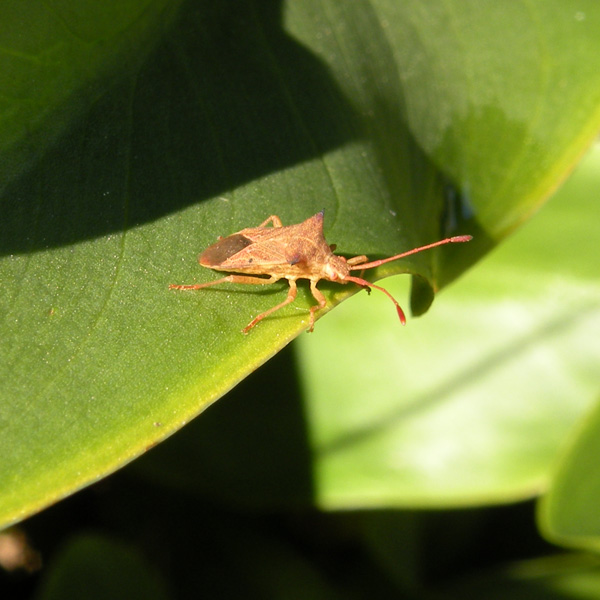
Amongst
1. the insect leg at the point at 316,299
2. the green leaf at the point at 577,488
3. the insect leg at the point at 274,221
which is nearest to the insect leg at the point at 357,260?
the insect leg at the point at 316,299

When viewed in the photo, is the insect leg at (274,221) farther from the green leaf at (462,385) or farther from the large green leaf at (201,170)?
the green leaf at (462,385)

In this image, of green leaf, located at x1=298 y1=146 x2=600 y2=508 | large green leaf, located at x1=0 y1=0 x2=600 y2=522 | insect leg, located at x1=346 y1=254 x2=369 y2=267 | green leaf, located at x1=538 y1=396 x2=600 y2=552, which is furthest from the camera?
green leaf, located at x1=298 y1=146 x2=600 y2=508

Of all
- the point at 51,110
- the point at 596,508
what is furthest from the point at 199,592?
the point at 51,110

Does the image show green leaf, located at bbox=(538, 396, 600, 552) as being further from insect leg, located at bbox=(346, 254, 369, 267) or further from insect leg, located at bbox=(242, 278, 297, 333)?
insect leg, located at bbox=(242, 278, 297, 333)

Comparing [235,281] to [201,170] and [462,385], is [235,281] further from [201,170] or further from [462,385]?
[462,385]

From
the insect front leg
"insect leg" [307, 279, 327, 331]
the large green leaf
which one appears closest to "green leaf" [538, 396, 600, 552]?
the large green leaf

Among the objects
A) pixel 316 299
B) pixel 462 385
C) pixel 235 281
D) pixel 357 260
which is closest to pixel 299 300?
pixel 316 299

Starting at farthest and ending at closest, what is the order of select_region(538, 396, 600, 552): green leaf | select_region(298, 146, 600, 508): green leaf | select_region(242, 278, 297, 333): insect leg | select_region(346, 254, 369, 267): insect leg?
select_region(298, 146, 600, 508): green leaf
select_region(538, 396, 600, 552): green leaf
select_region(346, 254, 369, 267): insect leg
select_region(242, 278, 297, 333): insect leg

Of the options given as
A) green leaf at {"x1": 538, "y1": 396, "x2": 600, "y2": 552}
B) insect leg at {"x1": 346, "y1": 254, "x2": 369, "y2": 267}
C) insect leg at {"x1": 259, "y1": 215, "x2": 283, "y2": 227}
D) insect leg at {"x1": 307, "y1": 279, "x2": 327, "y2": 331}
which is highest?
insect leg at {"x1": 259, "y1": 215, "x2": 283, "y2": 227}
